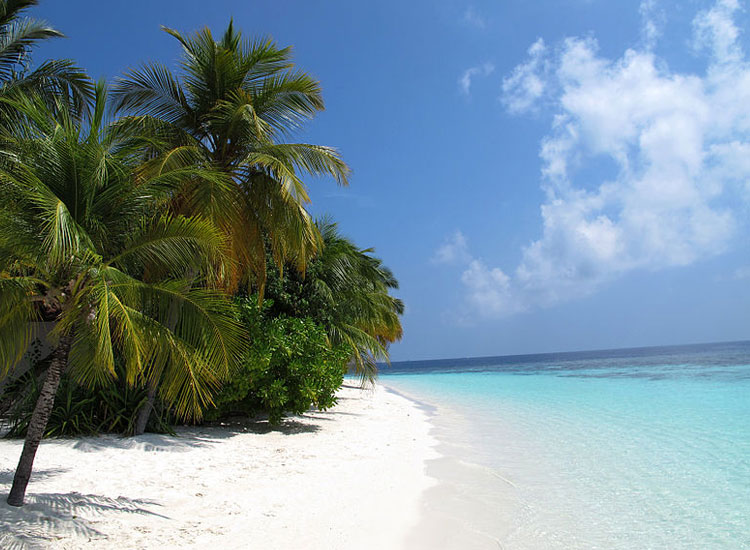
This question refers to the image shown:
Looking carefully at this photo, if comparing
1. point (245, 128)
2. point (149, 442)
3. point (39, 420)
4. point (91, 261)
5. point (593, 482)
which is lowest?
point (593, 482)

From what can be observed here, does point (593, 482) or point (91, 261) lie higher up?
point (91, 261)

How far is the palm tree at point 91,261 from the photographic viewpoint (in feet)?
11.7

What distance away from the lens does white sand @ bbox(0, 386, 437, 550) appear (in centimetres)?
366

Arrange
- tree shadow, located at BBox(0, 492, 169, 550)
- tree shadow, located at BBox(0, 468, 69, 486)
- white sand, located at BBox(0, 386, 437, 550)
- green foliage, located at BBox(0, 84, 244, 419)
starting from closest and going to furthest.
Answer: tree shadow, located at BBox(0, 492, 169, 550) → green foliage, located at BBox(0, 84, 244, 419) → white sand, located at BBox(0, 386, 437, 550) → tree shadow, located at BBox(0, 468, 69, 486)

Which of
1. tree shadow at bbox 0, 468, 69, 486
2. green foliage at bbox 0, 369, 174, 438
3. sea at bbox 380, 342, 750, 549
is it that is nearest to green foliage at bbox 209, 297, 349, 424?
green foliage at bbox 0, 369, 174, 438

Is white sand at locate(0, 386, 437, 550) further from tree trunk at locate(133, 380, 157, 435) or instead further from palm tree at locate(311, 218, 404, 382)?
palm tree at locate(311, 218, 404, 382)

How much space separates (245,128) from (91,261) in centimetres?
486

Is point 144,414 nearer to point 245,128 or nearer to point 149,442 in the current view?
point 149,442

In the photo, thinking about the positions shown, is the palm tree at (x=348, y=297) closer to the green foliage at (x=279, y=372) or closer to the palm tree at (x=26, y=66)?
the green foliage at (x=279, y=372)

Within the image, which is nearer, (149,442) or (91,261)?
(91,261)

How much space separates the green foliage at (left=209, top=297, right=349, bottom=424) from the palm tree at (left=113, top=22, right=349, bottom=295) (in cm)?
98

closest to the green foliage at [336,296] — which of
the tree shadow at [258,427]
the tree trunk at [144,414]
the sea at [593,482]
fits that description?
the tree shadow at [258,427]

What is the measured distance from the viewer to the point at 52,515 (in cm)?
378

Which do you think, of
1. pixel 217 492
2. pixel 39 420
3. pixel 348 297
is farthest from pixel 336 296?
pixel 39 420
